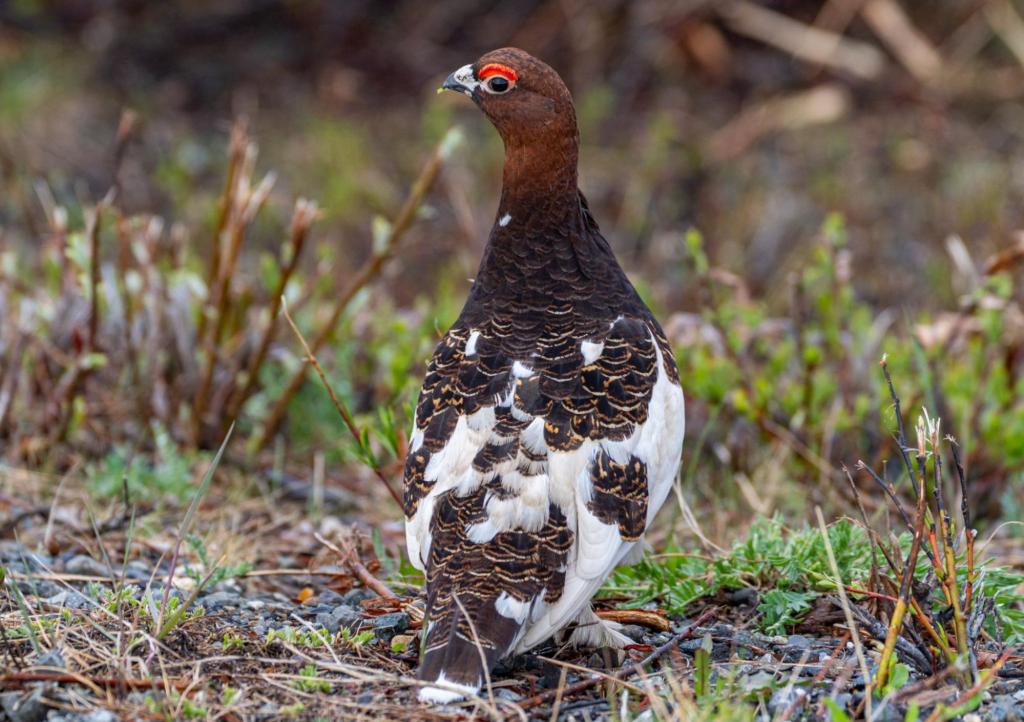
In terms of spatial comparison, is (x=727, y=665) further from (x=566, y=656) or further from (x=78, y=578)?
(x=78, y=578)

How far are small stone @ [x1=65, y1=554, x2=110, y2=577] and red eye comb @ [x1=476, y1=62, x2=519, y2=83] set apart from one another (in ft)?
6.43

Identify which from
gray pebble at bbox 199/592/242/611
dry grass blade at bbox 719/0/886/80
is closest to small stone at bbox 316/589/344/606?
gray pebble at bbox 199/592/242/611

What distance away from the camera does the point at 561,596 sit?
124 inches

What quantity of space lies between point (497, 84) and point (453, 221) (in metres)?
4.60

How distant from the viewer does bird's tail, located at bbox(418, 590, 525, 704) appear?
2.92 meters

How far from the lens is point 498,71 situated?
379 cm

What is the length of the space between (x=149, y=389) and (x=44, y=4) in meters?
5.39

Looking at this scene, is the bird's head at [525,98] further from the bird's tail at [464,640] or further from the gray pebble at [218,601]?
the gray pebble at [218,601]

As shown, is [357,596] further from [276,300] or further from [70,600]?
[276,300]

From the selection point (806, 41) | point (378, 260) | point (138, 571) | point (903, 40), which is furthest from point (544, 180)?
point (903, 40)

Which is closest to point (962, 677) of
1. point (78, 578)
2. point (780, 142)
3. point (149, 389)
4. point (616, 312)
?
point (616, 312)

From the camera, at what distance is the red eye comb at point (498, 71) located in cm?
377

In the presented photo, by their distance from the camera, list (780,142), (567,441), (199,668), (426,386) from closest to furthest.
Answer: (199,668), (567,441), (426,386), (780,142)

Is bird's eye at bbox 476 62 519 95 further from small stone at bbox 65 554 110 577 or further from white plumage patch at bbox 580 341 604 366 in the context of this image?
small stone at bbox 65 554 110 577
